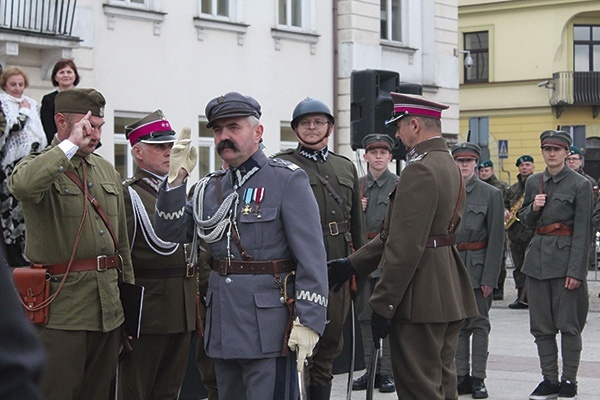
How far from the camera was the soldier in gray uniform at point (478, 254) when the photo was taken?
31.1 feet

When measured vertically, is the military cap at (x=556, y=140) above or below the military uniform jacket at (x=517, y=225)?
above

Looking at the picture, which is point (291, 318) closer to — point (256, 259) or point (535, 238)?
point (256, 259)

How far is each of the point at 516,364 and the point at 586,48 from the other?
109ft

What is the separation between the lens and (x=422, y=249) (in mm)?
6578

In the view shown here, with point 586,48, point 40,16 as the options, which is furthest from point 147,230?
point 586,48

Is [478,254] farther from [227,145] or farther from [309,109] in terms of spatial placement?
[227,145]

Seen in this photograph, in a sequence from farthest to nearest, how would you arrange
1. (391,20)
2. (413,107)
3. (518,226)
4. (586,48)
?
(586,48)
(391,20)
(518,226)
(413,107)

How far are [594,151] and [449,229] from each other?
36157mm

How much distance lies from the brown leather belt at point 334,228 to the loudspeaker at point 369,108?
447 centimetres

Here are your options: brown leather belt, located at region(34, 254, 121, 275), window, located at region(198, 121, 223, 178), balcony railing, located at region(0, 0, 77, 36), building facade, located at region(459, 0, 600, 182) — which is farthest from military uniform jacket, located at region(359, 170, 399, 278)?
building facade, located at region(459, 0, 600, 182)

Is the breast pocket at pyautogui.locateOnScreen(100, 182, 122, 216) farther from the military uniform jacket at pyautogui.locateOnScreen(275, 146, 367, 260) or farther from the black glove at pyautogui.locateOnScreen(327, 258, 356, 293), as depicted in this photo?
the military uniform jacket at pyautogui.locateOnScreen(275, 146, 367, 260)

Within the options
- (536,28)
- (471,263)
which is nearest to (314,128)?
(471,263)

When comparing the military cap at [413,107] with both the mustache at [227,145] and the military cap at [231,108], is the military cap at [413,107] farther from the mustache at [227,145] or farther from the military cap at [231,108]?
the mustache at [227,145]

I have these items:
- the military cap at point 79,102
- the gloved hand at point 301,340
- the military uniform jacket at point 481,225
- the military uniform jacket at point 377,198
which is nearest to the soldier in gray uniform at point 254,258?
the gloved hand at point 301,340
